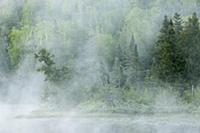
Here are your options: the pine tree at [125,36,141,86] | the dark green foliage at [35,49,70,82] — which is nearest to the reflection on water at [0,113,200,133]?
the dark green foliage at [35,49,70,82]

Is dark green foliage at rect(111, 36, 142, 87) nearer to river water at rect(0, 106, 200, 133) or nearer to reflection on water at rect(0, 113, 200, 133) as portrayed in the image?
river water at rect(0, 106, 200, 133)

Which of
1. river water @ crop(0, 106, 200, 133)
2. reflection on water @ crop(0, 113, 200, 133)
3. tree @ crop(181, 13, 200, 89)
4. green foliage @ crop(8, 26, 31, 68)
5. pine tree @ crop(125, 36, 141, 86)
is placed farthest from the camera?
green foliage @ crop(8, 26, 31, 68)

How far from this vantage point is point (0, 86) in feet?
131

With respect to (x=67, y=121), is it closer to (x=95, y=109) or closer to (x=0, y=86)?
(x=95, y=109)

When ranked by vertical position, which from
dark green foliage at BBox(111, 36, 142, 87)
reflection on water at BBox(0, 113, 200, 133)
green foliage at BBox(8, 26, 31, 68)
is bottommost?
reflection on water at BBox(0, 113, 200, 133)

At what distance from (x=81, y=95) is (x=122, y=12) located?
7.68 meters

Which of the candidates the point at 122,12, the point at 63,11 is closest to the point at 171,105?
the point at 122,12

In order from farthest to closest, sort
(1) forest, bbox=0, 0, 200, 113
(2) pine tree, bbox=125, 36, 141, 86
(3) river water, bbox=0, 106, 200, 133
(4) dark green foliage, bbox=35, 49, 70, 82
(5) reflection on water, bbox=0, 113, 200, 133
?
(4) dark green foliage, bbox=35, 49, 70, 82
(2) pine tree, bbox=125, 36, 141, 86
(1) forest, bbox=0, 0, 200, 113
(3) river water, bbox=0, 106, 200, 133
(5) reflection on water, bbox=0, 113, 200, 133

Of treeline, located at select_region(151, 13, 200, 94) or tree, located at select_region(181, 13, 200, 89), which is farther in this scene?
treeline, located at select_region(151, 13, 200, 94)

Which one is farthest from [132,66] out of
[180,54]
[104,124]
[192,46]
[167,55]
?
[104,124]

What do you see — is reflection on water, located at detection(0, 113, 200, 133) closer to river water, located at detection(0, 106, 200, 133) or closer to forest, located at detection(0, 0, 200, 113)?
river water, located at detection(0, 106, 200, 133)

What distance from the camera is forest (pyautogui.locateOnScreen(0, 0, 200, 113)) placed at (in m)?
31.1

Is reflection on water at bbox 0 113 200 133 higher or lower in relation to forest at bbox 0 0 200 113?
lower

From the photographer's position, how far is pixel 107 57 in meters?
35.2
